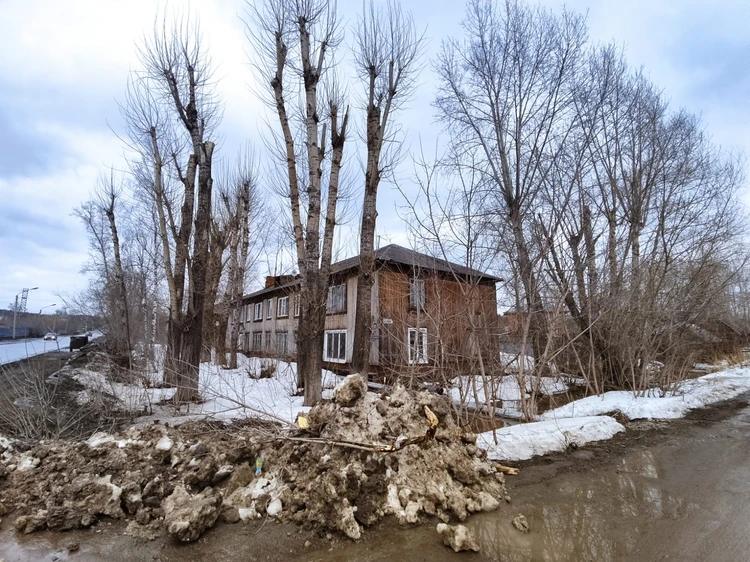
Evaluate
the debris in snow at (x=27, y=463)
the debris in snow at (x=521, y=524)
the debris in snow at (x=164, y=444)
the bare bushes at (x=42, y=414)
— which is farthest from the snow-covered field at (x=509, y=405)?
the debris in snow at (x=27, y=463)

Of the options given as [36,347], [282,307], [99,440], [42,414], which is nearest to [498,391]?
[99,440]

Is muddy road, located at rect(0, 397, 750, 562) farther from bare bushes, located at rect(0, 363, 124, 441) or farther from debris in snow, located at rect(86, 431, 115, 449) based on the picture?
bare bushes, located at rect(0, 363, 124, 441)

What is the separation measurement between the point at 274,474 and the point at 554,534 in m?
2.81

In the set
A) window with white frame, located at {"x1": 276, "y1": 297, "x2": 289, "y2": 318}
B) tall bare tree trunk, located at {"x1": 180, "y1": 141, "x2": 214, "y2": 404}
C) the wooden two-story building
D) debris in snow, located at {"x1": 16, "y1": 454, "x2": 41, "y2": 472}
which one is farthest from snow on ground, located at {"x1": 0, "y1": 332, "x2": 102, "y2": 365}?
window with white frame, located at {"x1": 276, "y1": 297, "x2": 289, "y2": 318}

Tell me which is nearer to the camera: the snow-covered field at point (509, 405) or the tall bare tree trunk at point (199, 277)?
the snow-covered field at point (509, 405)

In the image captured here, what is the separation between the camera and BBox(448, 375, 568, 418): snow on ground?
264 inches

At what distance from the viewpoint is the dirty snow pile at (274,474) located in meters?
3.73

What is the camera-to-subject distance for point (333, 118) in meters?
9.02

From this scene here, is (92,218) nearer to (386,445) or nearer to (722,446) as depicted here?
(386,445)

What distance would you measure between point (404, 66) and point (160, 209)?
318 inches

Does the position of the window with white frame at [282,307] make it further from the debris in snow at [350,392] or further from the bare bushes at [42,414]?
the debris in snow at [350,392]

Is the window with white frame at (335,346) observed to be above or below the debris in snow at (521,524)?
above

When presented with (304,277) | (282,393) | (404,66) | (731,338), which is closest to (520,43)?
(404,66)

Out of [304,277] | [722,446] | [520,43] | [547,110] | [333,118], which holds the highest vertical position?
[520,43]
